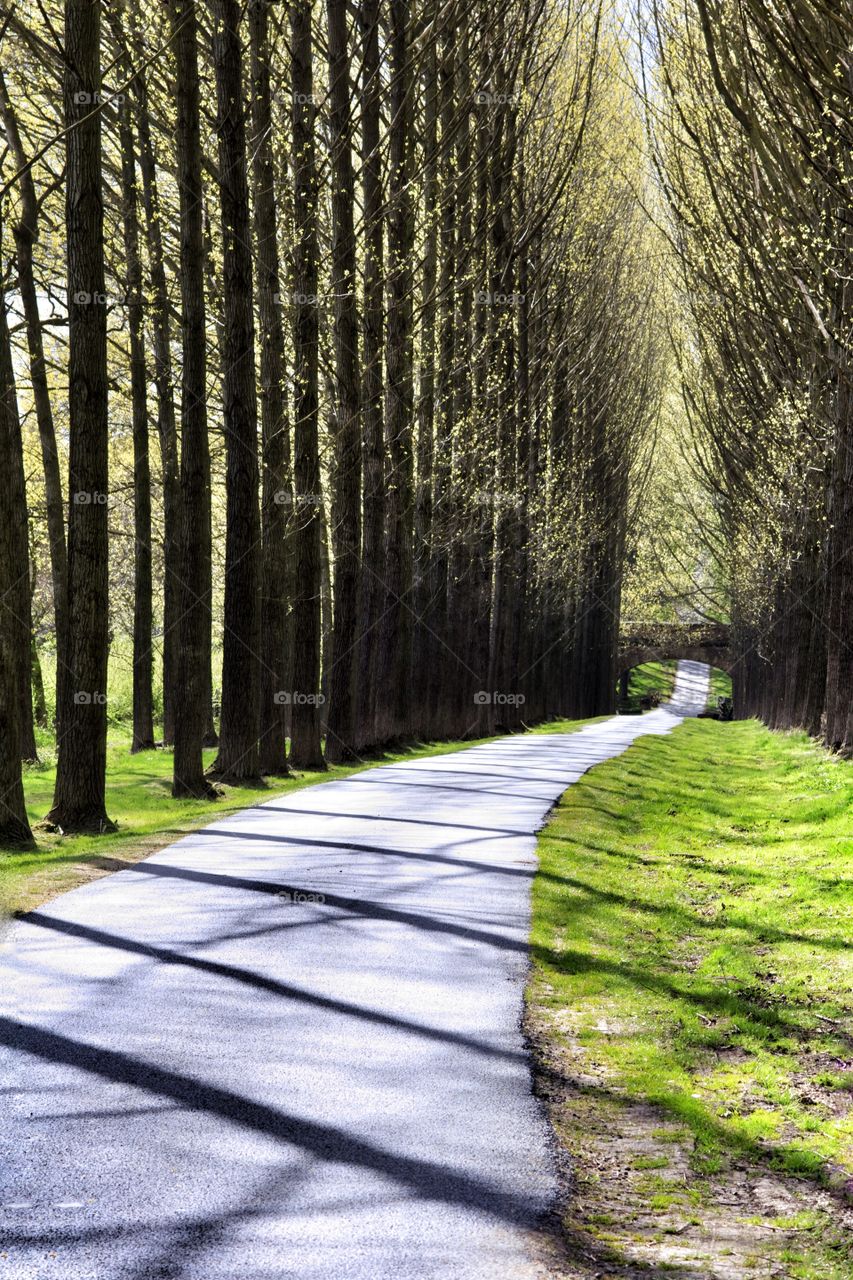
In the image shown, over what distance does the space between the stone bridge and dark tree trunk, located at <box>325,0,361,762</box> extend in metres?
54.9

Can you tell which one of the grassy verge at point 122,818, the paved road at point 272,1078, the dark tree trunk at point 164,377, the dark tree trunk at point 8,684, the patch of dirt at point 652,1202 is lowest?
the patch of dirt at point 652,1202

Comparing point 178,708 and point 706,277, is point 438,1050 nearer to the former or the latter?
point 178,708

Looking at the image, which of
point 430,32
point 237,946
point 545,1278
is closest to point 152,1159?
point 545,1278

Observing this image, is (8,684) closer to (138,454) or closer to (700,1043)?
(700,1043)

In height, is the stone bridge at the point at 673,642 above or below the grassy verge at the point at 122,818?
above

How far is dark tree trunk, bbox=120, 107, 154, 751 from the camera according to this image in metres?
21.2

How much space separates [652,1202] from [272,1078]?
172cm

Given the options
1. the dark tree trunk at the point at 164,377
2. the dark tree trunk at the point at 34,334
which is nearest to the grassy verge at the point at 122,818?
the dark tree trunk at the point at 164,377

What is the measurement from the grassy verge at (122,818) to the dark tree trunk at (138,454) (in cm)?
139

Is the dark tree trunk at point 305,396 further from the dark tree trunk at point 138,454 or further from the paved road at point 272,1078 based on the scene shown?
the paved road at point 272,1078

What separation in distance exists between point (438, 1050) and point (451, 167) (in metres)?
21.7

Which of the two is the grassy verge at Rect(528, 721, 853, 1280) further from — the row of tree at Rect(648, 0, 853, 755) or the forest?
the row of tree at Rect(648, 0, 853, 755)

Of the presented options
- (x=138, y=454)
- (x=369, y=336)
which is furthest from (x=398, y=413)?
(x=138, y=454)

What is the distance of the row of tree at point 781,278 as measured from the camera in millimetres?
14047
